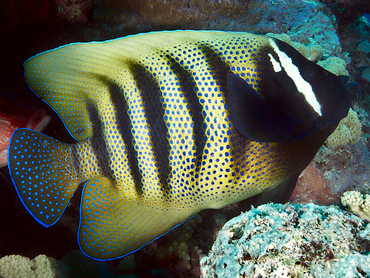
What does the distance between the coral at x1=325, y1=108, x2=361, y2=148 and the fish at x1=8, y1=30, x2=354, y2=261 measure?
40.0 inches

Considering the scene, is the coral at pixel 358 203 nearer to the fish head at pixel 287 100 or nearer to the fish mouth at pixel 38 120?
the fish head at pixel 287 100

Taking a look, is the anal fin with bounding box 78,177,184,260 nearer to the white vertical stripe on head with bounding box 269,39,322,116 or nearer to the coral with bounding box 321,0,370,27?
the white vertical stripe on head with bounding box 269,39,322,116

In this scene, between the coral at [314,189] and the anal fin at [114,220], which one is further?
the coral at [314,189]

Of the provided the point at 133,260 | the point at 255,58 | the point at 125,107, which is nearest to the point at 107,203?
the point at 125,107

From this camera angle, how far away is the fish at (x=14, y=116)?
98.0 inches

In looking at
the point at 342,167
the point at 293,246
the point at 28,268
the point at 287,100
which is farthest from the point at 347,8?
the point at 28,268

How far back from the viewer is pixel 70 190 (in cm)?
167

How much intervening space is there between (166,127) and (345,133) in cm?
204

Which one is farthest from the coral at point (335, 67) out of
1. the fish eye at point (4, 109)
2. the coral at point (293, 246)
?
the fish eye at point (4, 109)

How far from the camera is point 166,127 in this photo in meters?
1.42

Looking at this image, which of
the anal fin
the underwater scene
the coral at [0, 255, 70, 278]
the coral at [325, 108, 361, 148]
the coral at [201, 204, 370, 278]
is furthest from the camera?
the coral at [325, 108, 361, 148]

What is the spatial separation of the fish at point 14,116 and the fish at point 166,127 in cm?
107

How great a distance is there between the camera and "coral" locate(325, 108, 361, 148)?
2354 mm

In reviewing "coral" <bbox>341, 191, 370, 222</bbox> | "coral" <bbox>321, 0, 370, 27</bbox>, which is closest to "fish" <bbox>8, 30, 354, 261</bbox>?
"coral" <bbox>341, 191, 370, 222</bbox>
